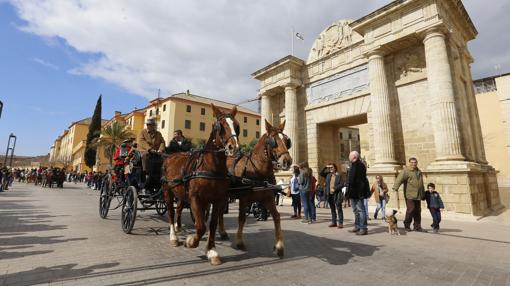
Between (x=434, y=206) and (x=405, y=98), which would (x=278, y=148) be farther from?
(x=405, y=98)

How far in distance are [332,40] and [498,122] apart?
2534 cm

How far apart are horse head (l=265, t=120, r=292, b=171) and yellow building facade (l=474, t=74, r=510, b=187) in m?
33.8

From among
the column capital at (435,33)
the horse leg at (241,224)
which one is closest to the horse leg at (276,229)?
the horse leg at (241,224)

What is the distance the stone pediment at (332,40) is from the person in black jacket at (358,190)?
11.3 metres

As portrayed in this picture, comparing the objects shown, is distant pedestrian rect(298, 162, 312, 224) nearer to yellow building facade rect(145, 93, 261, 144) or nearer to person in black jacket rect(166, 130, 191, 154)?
person in black jacket rect(166, 130, 191, 154)

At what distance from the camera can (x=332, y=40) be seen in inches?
631

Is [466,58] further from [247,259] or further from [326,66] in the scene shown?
[247,259]

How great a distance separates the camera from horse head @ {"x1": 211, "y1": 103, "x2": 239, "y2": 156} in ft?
11.7

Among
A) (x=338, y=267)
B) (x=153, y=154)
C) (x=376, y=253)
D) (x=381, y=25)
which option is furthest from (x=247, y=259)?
(x=381, y=25)

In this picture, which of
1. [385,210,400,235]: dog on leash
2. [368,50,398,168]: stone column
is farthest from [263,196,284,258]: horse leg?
[368,50,398,168]: stone column

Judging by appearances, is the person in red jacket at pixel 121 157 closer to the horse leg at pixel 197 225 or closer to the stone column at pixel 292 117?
the horse leg at pixel 197 225

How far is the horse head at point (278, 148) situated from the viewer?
412 centimetres

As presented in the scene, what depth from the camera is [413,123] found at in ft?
39.0

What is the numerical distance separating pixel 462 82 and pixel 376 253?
12515mm
